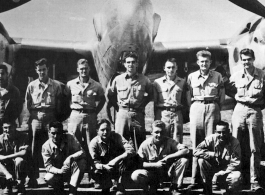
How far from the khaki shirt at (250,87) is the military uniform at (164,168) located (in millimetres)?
1078

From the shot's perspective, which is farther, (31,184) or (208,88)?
(208,88)

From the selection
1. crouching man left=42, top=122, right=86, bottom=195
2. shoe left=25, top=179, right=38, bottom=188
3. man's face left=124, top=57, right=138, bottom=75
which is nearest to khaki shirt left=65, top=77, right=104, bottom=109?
man's face left=124, top=57, right=138, bottom=75

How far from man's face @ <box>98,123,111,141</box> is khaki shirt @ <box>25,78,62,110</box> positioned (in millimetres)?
1027

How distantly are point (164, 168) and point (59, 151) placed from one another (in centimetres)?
118

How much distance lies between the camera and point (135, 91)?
498cm

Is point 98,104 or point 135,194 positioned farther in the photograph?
point 98,104

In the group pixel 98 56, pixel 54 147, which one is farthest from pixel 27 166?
pixel 98 56

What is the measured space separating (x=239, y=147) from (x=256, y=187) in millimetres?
557

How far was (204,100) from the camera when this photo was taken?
4871mm

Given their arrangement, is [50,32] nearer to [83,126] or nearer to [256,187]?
[83,126]

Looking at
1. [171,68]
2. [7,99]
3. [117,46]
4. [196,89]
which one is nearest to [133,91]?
[171,68]

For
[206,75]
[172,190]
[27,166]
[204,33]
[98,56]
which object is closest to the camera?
[172,190]

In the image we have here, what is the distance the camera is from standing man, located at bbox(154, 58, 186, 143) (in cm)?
488

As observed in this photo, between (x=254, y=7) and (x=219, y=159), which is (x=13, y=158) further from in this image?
(x=254, y=7)
